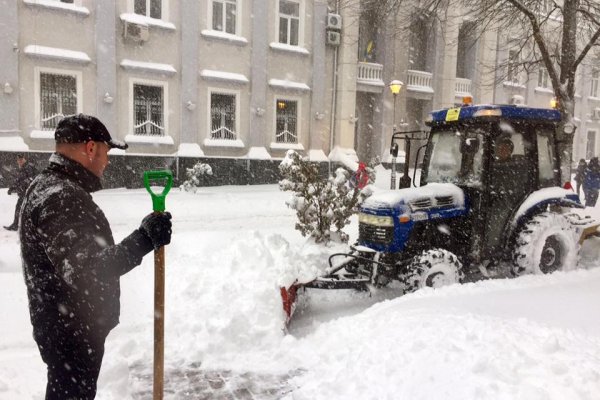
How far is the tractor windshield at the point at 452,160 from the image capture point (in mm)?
6195

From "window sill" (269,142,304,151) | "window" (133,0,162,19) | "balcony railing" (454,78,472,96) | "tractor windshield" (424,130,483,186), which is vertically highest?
"window" (133,0,162,19)

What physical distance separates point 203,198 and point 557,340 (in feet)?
38.8

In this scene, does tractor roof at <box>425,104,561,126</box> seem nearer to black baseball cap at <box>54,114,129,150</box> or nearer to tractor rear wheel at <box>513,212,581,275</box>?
tractor rear wheel at <box>513,212,581,275</box>

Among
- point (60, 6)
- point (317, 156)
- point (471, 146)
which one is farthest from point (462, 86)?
point (471, 146)

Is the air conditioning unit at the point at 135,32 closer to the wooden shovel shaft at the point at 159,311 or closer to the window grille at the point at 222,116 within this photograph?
the window grille at the point at 222,116

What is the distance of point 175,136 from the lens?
1675 cm

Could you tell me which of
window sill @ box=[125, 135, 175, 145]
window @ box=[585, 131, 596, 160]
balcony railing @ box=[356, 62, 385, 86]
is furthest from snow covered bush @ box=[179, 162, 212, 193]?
window @ box=[585, 131, 596, 160]

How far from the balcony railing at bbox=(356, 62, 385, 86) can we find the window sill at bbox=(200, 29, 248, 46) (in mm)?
5708

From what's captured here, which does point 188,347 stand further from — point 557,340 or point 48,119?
point 48,119

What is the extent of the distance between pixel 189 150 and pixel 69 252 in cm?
1482

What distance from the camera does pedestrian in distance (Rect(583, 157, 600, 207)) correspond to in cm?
1526

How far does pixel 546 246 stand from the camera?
6.66 m

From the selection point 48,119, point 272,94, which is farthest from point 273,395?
point 272,94

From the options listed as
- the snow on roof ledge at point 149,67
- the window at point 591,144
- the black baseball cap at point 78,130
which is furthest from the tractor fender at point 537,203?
the window at point 591,144
